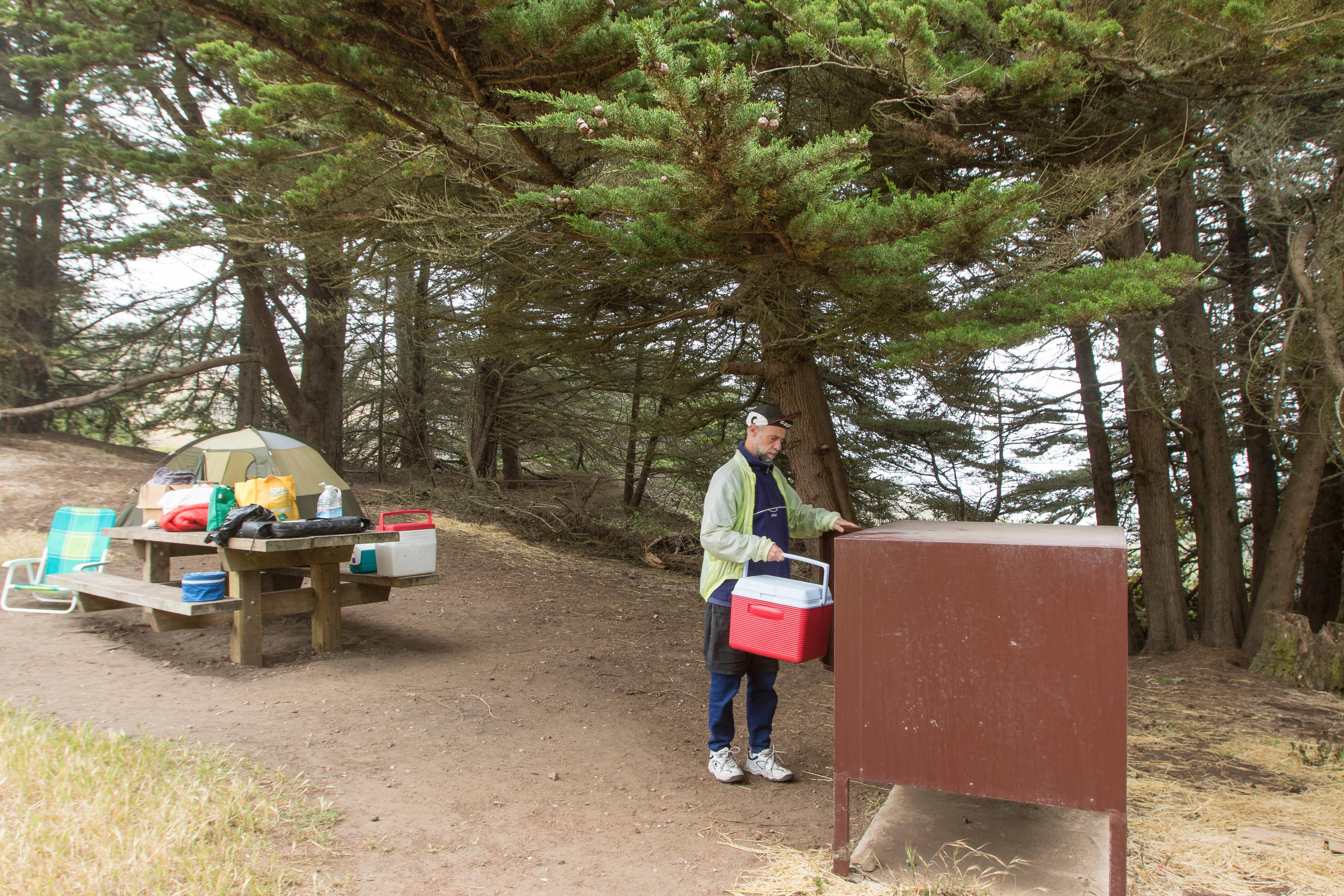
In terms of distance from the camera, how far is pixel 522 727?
4.65 meters

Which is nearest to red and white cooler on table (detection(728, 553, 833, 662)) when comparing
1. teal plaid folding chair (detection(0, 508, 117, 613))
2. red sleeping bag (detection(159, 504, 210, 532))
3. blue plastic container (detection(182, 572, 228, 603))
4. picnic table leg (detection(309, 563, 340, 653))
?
picnic table leg (detection(309, 563, 340, 653))

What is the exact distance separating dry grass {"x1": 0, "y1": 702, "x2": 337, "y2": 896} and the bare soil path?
0.19m

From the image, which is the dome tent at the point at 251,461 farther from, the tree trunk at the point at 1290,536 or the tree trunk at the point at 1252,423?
the tree trunk at the point at 1252,423

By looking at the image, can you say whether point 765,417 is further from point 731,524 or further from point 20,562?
point 20,562

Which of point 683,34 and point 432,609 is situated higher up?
point 683,34

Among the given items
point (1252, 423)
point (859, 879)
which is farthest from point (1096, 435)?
point (859, 879)

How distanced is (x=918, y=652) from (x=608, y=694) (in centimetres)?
293

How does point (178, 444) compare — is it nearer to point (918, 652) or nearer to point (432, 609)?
point (432, 609)

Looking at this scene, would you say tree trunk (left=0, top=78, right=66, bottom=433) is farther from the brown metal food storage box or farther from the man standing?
the brown metal food storage box

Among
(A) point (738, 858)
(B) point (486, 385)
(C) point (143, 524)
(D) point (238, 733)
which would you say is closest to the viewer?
(A) point (738, 858)

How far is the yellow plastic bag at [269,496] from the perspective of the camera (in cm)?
546

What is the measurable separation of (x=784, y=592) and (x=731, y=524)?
1.89 feet

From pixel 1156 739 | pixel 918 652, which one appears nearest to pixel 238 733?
pixel 918 652

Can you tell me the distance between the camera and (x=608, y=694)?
5.46m
